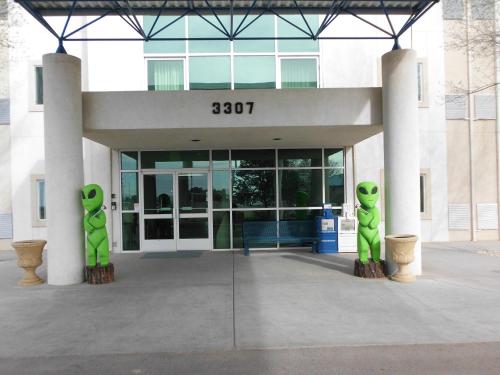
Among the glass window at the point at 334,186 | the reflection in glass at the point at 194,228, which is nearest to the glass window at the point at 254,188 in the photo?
the reflection in glass at the point at 194,228

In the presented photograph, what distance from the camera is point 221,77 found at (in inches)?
448

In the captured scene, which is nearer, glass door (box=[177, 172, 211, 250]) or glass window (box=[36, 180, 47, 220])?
glass door (box=[177, 172, 211, 250])

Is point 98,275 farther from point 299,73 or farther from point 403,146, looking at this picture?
point 299,73

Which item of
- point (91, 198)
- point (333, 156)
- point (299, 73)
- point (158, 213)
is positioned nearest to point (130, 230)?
point (158, 213)

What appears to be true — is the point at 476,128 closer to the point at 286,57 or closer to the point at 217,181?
the point at 286,57

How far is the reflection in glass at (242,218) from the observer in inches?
442

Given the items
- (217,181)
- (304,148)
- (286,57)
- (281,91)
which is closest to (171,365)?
(281,91)

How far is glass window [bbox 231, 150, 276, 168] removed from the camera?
36.9 feet

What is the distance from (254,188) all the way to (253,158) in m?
0.86

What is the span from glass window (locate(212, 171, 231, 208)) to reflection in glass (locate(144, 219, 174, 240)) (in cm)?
143

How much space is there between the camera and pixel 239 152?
1127cm

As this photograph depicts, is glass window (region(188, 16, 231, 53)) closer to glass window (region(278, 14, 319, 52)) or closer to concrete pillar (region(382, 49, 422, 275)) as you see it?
glass window (region(278, 14, 319, 52))

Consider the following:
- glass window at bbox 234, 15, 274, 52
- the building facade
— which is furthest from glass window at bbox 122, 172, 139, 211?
glass window at bbox 234, 15, 274, 52

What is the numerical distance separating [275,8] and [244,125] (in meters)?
3.20
